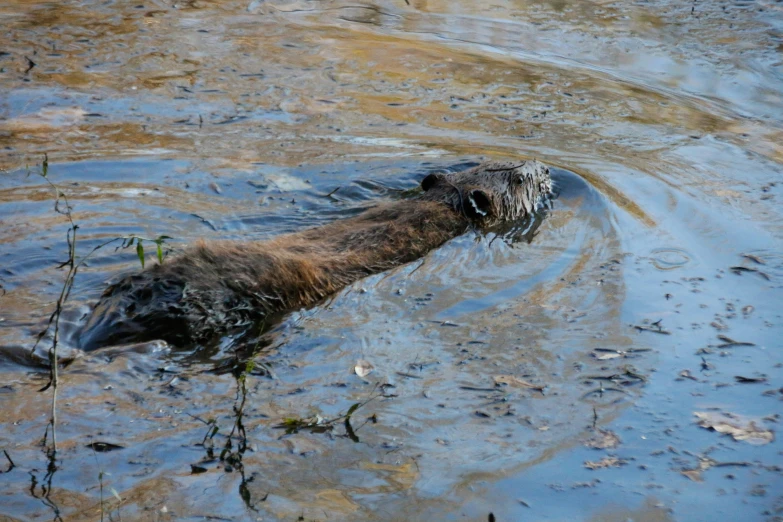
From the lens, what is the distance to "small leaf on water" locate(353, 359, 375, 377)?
4.55 metres

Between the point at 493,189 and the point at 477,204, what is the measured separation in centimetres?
25

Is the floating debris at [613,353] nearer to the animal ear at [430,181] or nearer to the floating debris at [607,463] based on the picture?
the floating debris at [607,463]

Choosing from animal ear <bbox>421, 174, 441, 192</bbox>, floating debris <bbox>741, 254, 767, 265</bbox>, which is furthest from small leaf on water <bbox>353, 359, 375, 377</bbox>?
floating debris <bbox>741, 254, 767, 265</bbox>

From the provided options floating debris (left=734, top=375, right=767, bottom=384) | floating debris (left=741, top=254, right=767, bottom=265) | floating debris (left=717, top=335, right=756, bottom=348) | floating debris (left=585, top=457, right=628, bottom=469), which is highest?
floating debris (left=741, top=254, right=767, bottom=265)

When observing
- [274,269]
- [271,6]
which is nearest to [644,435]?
[274,269]

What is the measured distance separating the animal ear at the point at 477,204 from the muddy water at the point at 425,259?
12.0 inches

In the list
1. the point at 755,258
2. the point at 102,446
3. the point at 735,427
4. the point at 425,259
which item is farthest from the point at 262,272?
the point at 755,258

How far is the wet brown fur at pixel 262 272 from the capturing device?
4.86 metres

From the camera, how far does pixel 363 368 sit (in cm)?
461

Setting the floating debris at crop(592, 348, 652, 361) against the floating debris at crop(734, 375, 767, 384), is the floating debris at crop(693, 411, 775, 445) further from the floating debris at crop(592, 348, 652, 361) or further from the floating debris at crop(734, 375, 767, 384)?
the floating debris at crop(592, 348, 652, 361)

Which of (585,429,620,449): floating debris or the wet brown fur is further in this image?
the wet brown fur

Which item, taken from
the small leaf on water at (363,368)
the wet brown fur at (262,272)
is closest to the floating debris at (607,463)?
the small leaf on water at (363,368)

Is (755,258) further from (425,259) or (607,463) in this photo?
(607,463)

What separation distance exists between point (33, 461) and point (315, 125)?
527 cm
